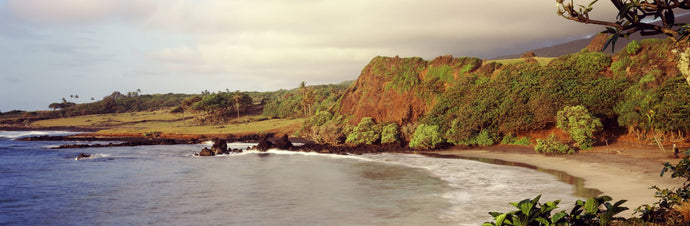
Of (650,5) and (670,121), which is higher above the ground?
(650,5)

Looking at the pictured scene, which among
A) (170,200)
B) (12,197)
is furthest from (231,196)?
(12,197)

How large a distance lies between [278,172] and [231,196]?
8.92 m

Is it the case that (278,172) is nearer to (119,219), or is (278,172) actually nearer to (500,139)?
(119,219)

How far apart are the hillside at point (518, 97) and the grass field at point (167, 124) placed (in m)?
20.3

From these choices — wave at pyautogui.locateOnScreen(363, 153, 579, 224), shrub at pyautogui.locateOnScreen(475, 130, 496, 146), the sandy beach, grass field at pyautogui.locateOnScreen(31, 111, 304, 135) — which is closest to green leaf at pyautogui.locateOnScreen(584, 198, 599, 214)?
the sandy beach

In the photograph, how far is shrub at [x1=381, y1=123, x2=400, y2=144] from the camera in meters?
45.2

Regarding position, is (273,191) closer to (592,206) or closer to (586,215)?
(586,215)

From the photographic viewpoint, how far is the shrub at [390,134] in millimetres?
45250

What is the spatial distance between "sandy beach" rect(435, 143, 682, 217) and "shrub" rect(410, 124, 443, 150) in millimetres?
4087

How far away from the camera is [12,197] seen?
25031mm

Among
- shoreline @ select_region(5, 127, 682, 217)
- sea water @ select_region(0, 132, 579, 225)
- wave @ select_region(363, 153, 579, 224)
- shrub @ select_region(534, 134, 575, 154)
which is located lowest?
sea water @ select_region(0, 132, 579, 225)

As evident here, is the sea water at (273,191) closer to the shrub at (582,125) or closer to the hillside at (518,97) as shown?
the hillside at (518,97)

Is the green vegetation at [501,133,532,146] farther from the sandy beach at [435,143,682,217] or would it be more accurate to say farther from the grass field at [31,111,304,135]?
the grass field at [31,111,304,135]

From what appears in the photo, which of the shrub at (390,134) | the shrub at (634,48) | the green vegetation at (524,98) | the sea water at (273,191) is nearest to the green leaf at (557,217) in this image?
the sea water at (273,191)
